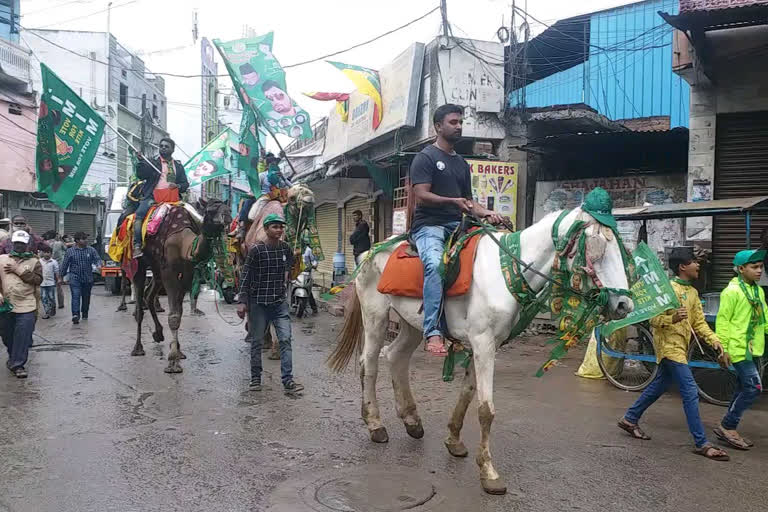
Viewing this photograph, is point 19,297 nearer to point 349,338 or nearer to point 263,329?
point 263,329

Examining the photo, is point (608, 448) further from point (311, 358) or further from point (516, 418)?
point (311, 358)

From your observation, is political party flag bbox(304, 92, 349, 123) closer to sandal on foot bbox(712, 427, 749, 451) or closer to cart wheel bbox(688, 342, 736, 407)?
cart wheel bbox(688, 342, 736, 407)

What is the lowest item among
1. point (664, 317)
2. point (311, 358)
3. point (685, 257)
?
point (311, 358)

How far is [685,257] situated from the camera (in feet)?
19.0

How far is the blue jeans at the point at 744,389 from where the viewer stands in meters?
5.40

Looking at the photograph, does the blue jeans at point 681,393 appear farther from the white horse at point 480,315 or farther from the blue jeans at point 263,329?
the blue jeans at point 263,329

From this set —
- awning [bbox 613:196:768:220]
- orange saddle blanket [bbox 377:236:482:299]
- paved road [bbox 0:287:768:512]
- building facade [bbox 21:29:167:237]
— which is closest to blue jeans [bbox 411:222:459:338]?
orange saddle blanket [bbox 377:236:482:299]

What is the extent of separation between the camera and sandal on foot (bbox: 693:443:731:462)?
201 inches

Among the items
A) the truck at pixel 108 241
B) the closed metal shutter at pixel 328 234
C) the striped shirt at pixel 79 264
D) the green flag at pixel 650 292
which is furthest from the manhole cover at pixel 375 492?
the truck at pixel 108 241

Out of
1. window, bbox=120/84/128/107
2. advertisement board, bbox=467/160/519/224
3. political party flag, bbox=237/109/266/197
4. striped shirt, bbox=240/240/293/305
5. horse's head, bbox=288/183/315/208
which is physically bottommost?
striped shirt, bbox=240/240/293/305

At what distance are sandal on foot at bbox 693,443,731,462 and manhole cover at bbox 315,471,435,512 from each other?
2.37 metres

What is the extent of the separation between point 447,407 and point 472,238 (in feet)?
8.19

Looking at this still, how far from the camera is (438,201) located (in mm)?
4852

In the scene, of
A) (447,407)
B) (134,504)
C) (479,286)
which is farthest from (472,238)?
(134,504)
